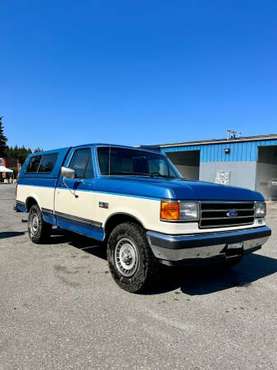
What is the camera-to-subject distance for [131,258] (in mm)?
4164

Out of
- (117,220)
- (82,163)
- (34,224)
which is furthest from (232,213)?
(34,224)

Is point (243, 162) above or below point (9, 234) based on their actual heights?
above

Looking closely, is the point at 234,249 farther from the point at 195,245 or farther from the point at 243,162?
the point at 243,162

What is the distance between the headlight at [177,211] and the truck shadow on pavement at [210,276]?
0.78 metres

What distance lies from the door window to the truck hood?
1.90ft

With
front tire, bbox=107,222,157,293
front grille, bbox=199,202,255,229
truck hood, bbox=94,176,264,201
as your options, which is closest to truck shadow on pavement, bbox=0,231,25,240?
truck hood, bbox=94,176,264,201

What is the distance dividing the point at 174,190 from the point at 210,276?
2.11m

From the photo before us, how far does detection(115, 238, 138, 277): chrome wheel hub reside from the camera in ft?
13.4

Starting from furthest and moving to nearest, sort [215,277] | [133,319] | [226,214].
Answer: [215,277] < [226,214] < [133,319]

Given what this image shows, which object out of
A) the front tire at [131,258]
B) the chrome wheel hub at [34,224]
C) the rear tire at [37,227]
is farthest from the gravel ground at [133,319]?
the chrome wheel hub at [34,224]

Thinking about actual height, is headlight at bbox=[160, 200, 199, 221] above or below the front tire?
above

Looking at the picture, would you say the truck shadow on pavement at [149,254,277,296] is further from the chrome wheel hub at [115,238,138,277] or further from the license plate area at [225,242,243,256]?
the license plate area at [225,242,243,256]

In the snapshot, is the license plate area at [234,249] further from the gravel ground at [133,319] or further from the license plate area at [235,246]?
the gravel ground at [133,319]

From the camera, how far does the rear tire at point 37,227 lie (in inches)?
262
